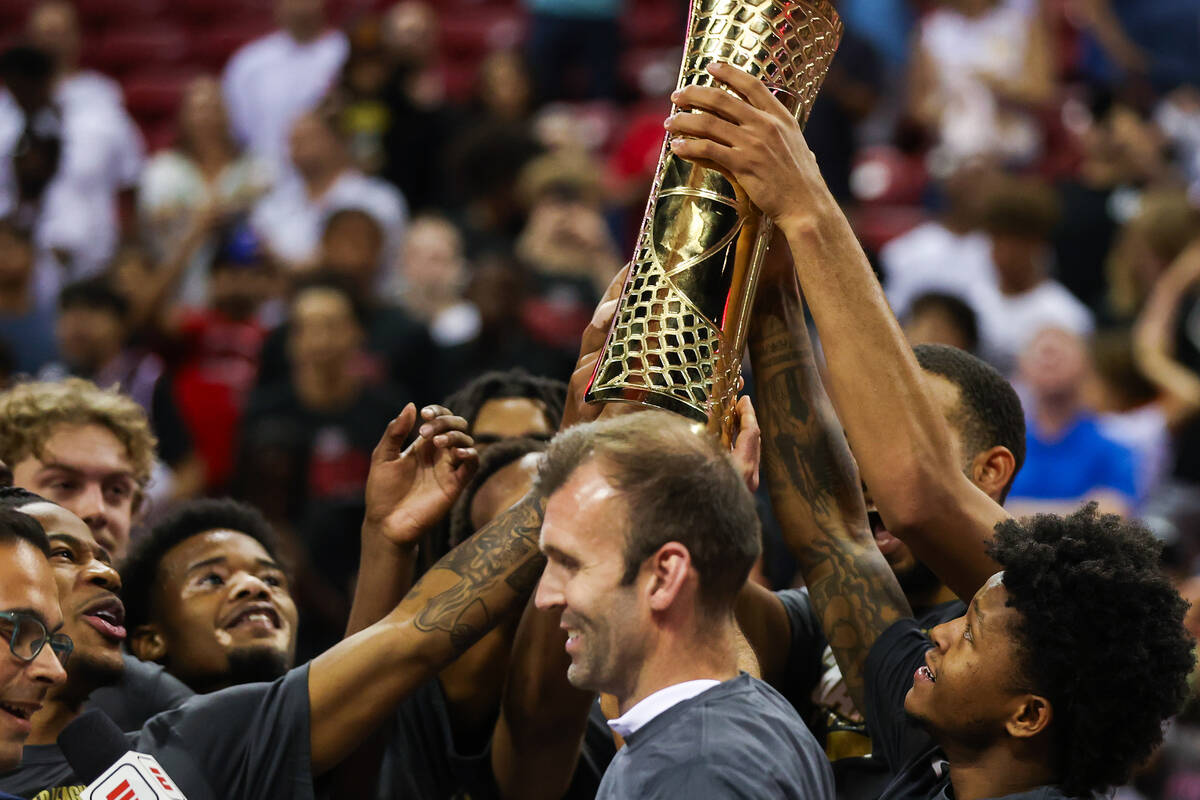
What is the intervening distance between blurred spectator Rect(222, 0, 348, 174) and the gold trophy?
750cm

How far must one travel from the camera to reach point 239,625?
138 inches

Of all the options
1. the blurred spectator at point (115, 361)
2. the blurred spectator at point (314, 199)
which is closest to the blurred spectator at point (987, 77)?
the blurred spectator at point (314, 199)

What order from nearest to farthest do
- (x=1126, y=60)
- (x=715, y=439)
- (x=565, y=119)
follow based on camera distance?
(x=715, y=439) < (x=565, y=119) < (x=1126, y=60)

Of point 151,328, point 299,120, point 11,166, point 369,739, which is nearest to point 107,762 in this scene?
point 369,739

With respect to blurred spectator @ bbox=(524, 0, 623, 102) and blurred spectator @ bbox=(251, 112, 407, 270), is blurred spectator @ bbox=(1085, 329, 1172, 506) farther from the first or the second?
blurred spectator @ bbox=(524, 0, 623, 102)

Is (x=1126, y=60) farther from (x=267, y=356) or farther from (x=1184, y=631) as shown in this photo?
(x=1184, y=631)

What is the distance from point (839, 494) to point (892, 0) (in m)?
8.09

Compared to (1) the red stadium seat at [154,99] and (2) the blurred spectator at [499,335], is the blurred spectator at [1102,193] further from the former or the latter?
(1) the red stadium seat at [154,99]

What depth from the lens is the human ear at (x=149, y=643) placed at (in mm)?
3633

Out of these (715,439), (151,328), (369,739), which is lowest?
(151,328)

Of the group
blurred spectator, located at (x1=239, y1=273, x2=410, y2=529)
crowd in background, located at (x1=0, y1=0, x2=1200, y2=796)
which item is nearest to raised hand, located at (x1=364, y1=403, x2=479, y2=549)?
crowd in background, located at (x1=0, y1=0, x2=1200, y2=796)

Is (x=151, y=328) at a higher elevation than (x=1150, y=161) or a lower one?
lower

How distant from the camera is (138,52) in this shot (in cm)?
1249

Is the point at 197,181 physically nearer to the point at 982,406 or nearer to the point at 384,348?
the point at 384,348
